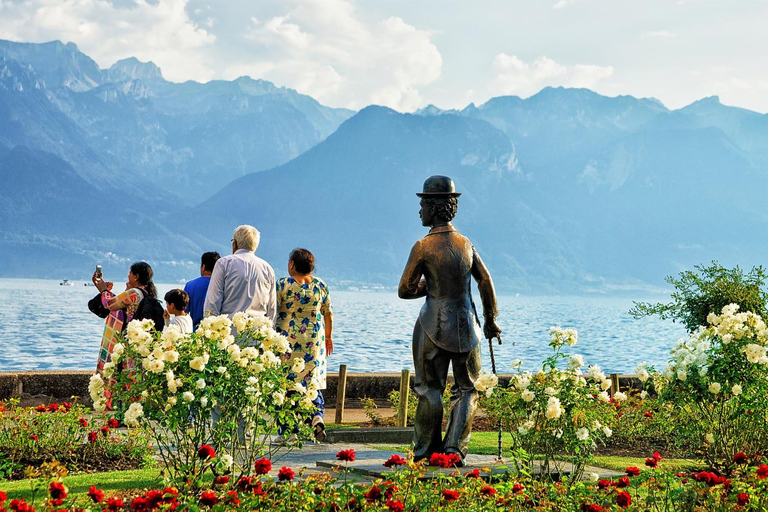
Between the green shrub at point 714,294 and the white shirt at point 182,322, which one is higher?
the green shrub at point 714,294

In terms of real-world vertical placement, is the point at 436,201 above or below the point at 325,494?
above

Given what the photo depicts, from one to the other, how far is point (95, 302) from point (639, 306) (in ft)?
42.3

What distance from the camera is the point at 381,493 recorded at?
4.86m

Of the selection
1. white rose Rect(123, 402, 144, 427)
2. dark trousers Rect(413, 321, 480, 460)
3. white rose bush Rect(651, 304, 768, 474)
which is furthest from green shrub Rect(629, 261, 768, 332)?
white rose Rect(123, 402, 144, 427)

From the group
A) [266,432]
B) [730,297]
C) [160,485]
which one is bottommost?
[160,485]

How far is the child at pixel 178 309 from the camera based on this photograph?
9.46 m

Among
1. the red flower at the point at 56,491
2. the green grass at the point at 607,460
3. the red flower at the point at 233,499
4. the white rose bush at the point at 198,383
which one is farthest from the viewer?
the green grass at the point at 607,460

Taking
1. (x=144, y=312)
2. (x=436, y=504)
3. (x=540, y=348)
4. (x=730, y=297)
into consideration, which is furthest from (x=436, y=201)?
(x=540, y=348)

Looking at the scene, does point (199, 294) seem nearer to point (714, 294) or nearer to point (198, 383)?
point (198, 383)

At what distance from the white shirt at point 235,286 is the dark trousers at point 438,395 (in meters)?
2.02

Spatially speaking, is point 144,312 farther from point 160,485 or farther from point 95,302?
point 160,485

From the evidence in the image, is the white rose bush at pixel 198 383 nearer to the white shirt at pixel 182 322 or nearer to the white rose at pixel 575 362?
the white rose at pixel 575 362

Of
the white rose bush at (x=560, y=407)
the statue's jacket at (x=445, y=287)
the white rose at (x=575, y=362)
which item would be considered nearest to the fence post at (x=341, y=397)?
the statue's jacket at (x=445, y=287)

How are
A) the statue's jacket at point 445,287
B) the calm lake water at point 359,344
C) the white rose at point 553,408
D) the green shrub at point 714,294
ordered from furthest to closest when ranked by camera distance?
the calm lake water at point 359,344 < the green shrub at point 714,294 < the statue's jacket at point 445,287 < the white rose at point 553,408
